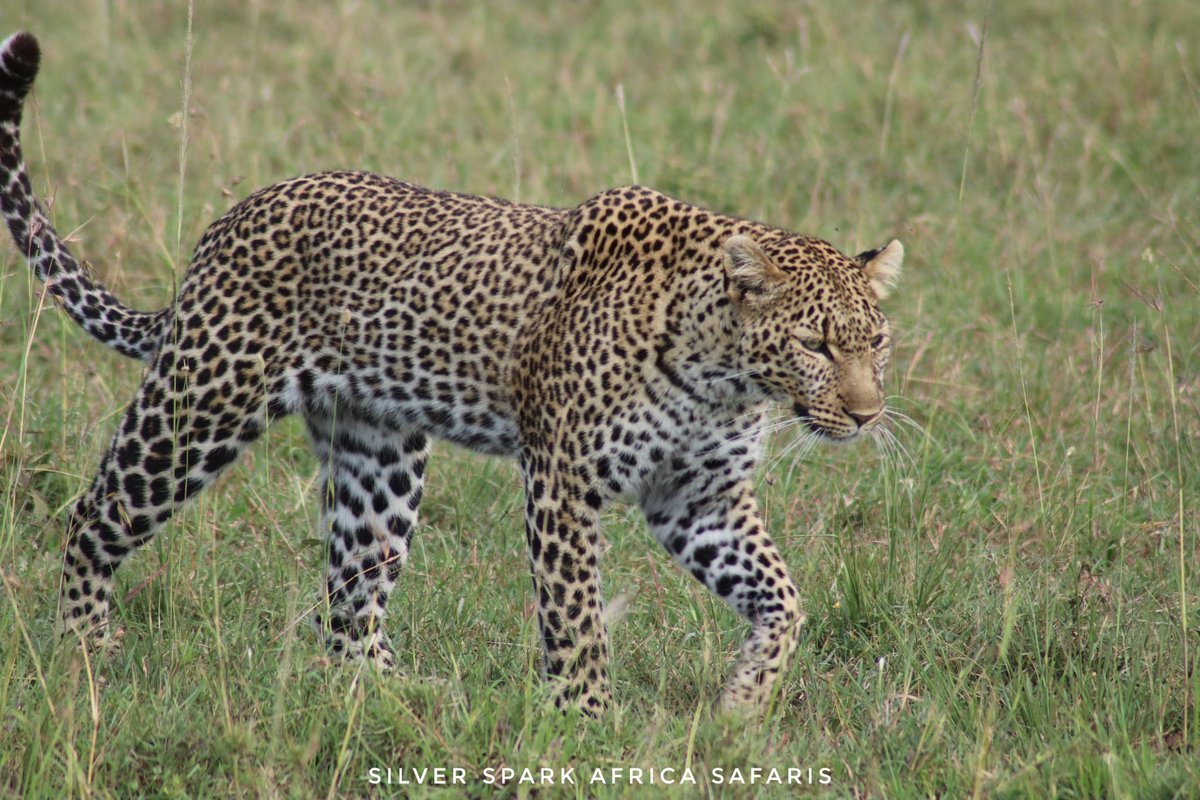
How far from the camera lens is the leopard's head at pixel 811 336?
536 cm

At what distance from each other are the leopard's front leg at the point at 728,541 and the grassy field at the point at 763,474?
0.20 meters

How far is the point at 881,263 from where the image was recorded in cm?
573

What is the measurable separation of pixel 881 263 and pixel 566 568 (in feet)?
4.74

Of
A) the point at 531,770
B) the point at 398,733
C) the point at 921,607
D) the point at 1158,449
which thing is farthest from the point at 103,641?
the point at 1158,449

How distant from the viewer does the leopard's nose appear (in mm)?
5324

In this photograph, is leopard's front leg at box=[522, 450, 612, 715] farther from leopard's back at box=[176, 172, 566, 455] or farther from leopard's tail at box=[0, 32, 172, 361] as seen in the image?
leopard's tail at box=[0, 32, 172, 361]

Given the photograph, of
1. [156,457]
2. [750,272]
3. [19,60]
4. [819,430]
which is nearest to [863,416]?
[819,430]

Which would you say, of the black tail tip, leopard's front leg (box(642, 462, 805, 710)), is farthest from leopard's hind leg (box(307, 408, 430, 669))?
the black tail tip

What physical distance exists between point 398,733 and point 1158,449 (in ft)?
13.2

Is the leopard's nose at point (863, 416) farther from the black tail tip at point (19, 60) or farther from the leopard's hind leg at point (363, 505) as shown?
the black tail tip at point (19, 60)

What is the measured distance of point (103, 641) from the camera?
208 inches

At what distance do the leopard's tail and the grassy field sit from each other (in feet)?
0.59

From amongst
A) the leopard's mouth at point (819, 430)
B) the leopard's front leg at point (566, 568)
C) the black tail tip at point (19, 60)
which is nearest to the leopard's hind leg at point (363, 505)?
the leopard's front leg at point (566, 568)

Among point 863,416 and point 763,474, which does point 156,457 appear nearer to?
point 863,416
